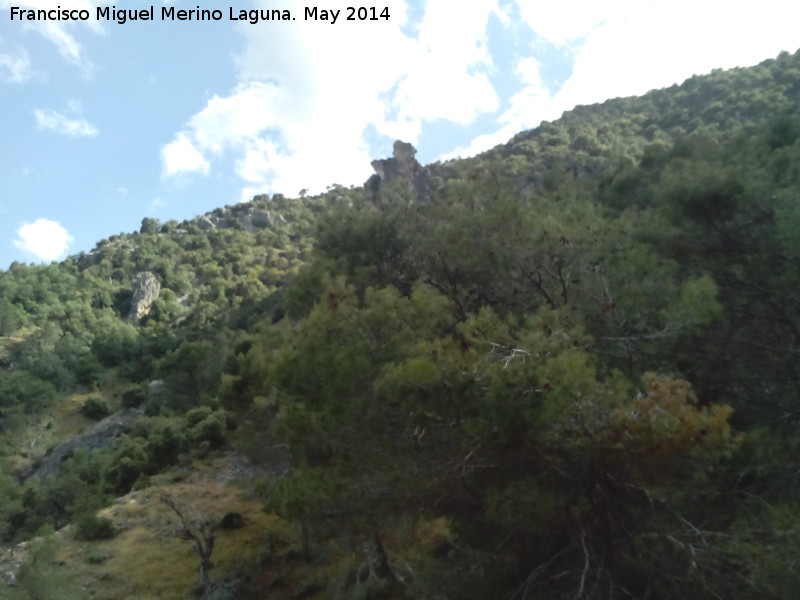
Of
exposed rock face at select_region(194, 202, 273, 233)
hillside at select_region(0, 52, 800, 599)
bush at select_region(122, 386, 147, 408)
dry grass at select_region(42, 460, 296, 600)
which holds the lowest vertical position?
bush at select_region(122, 386, 147, 408)

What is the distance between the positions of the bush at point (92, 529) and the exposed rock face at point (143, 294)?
179 ft

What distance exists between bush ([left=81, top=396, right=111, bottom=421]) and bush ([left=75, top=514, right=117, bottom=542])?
29923 mm

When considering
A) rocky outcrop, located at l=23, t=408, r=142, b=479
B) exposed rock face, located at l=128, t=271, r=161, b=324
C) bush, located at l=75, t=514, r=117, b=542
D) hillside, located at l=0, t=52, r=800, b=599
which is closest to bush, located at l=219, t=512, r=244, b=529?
hillside, located at l=0, t=52, r=800, b=599

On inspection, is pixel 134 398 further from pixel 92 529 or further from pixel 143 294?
pixel 143 294

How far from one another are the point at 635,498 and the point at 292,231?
76527mm

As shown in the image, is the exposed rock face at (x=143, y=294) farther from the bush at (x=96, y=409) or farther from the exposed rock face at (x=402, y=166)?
the exposed rock face at (x=402, y=166)

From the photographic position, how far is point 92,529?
43.4 feet

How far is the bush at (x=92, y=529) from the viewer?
1320cm

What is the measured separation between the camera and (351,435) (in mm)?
5840

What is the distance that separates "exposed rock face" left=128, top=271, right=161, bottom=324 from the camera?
2530 inches

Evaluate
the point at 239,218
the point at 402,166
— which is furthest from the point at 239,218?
the point at 402,166

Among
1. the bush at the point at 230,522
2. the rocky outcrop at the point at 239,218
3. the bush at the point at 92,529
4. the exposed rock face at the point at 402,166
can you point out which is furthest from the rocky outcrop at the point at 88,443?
the rocky outcrop at the point at 239,218

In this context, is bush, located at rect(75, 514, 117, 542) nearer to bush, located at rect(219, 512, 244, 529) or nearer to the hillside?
the hillside

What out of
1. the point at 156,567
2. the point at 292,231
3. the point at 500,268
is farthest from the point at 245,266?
the point at 500,268
